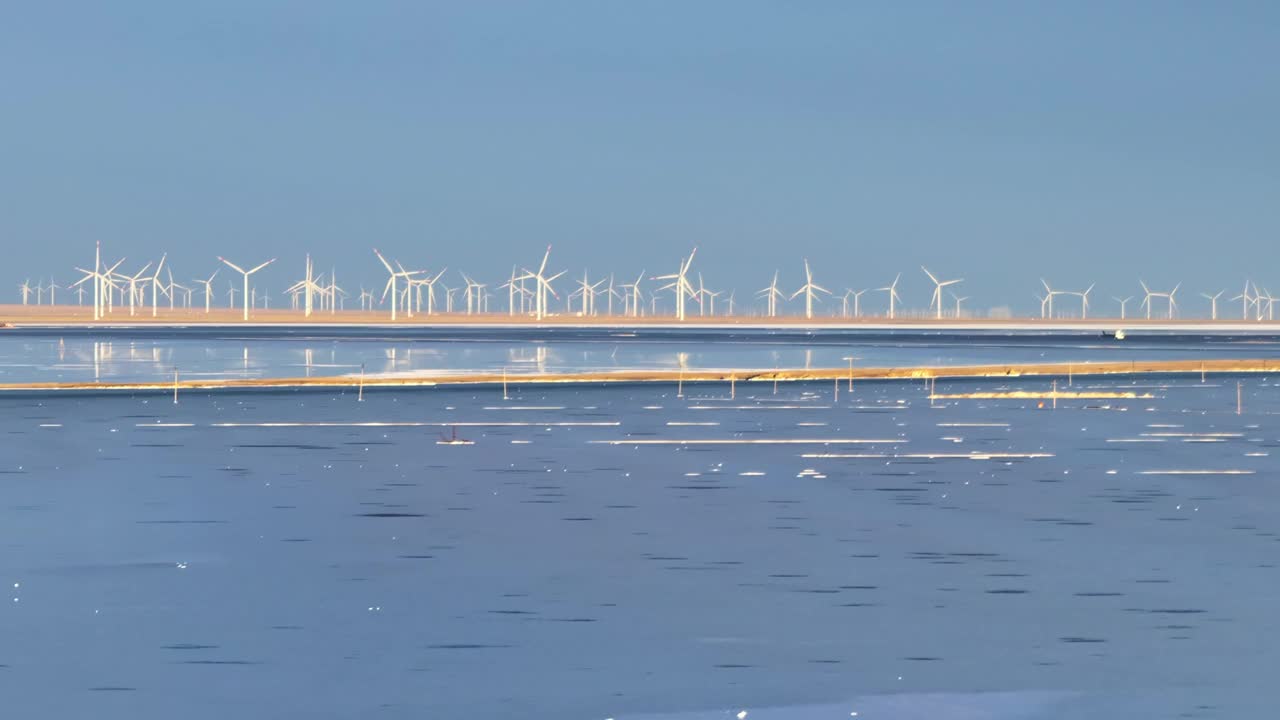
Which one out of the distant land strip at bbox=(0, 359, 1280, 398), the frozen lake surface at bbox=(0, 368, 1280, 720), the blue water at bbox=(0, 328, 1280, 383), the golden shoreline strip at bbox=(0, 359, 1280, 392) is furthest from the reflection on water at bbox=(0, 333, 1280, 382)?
the frozen lake surface at bbox=(0, 368, 1280, 720)

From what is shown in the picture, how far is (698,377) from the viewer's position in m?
71.6

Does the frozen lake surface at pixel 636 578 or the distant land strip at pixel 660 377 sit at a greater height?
the distant land strip at pixel 660 377

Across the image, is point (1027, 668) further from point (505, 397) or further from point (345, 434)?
point (505, 397)

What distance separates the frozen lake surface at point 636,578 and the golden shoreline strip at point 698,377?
2199cm

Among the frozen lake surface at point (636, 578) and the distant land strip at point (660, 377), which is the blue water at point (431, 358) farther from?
the frozen lake surface at point (636, 578)

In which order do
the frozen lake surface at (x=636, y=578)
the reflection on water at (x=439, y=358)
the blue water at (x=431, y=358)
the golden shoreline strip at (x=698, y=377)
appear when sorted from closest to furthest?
the frozen lake surface at (x=636, y=578) → the golden shoreline strip at (x=698, y=377) → the blue water at (x=431, y=358) → the reflection on water at (x=439, y=358)

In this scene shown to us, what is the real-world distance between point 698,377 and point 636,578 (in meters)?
53.7

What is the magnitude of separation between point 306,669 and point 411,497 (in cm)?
1282

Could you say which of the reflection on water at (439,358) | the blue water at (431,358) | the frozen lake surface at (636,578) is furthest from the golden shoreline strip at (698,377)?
the frozen lake surface at (636,578)

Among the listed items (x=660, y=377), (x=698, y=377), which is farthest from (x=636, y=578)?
(x=698, y=377)

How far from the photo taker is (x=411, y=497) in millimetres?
25922

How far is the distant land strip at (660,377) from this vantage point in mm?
61844

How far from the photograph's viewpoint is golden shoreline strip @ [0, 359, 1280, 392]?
60.9 meters

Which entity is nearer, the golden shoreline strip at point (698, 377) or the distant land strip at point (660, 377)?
the golden shoreline strip at point (698, 377)
